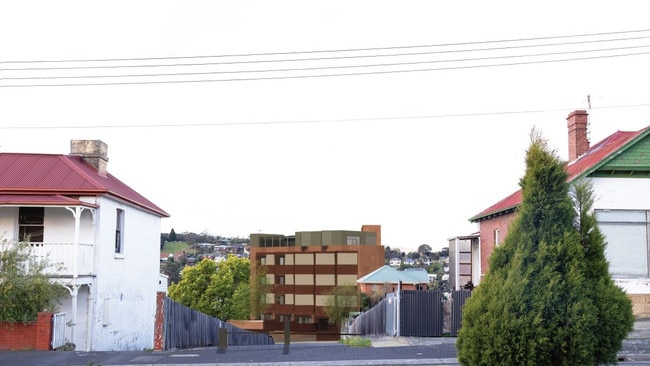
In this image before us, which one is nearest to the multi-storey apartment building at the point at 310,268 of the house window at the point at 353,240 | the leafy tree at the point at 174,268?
the house window at the point at 353,240

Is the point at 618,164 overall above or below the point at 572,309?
above

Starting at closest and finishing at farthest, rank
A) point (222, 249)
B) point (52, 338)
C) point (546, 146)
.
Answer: point (546, 146), point (52, 338), point (222, 249)

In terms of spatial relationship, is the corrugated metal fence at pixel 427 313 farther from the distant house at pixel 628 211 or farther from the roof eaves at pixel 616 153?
the roof eaves at pixel 616 153

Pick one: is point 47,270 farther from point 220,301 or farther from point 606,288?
point 220,301

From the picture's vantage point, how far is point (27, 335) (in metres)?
19.7

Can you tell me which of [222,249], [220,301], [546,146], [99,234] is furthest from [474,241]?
[222,249]

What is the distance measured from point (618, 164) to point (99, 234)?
17.8 meters

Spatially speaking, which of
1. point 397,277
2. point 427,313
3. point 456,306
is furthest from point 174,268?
point 456,306

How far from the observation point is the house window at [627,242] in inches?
957

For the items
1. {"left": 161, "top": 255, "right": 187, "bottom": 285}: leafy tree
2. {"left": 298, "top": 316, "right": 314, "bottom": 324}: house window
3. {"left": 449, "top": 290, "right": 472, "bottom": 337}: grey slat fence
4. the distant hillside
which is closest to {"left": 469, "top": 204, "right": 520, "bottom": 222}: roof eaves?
{"left": 449, "top": 290, "right": 472, "bottom": 337}: grey slat fence

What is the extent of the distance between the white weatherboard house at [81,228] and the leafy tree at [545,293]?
15698 mm

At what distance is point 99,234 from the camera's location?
24.2 meters

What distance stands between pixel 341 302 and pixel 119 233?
64885 millimetres

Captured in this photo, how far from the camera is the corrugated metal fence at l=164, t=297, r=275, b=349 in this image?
27.3 meters
